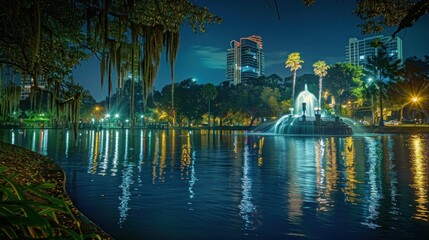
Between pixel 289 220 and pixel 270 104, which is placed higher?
pixel 270 104

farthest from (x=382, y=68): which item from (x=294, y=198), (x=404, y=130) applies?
(x=294, y=198)

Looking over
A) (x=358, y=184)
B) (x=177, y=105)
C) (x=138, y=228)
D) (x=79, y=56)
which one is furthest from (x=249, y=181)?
(x=177, y=105)

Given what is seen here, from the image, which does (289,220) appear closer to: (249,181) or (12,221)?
(249,181)

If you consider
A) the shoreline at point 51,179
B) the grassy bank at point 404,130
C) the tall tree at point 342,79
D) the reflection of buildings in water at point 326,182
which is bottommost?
the reflection of buildings in water at point 326,182

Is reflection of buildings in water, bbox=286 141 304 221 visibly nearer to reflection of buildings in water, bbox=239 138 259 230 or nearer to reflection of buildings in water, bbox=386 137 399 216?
reflection of buildings in water, bbox=239 138 259 230

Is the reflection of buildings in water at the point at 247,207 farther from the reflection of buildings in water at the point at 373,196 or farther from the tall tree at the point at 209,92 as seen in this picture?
the tall tree at the point at 209,92

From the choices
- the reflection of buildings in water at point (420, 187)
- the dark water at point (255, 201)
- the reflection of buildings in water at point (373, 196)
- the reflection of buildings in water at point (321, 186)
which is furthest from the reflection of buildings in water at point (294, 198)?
the reflection of buildings in water at point (420, 187)

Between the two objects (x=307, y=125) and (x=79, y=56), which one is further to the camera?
(x=307, y=125)

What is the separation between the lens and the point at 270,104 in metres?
84.7

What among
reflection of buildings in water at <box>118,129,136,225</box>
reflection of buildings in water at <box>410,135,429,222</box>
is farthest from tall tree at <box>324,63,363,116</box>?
reflection of buildings in water at <box>118,129,136,225</box>

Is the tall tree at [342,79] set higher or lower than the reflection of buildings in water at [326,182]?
higher

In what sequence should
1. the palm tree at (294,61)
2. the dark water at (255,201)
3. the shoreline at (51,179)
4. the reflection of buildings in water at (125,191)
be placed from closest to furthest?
1. the shoreline at (51,179)
2. the dark water at (255,201)
3. the reflection of buildings in water at (125,191)
4. the palm tree at (294,61)

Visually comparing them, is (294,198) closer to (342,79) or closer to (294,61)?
(294,61)

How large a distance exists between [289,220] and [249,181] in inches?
174
